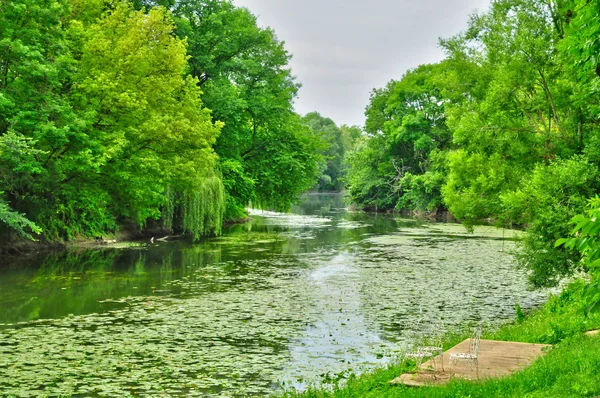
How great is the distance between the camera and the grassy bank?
23.5ft

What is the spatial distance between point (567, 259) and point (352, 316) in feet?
23.5

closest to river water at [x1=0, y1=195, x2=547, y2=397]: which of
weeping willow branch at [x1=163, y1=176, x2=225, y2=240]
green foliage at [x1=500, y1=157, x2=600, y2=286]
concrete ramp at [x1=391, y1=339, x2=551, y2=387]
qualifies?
green foliage at [x1=500, y1=157, x2=600, y2=286]

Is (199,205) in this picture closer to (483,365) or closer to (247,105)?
(247,105)

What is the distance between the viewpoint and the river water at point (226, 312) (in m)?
11.0

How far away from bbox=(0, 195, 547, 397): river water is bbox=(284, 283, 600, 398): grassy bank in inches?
53.3

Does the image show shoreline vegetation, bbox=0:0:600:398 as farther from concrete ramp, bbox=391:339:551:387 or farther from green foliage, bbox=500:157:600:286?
concrete ramp, bbox=391:339:551:387

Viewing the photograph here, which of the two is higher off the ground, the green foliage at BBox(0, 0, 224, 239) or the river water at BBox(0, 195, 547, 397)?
the green foliage at BBox(0, 0, 224, 239)

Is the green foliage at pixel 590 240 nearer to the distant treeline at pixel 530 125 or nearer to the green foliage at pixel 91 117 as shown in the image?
the distant treeline at pixel 530 125

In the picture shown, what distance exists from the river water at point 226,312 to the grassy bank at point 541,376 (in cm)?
135

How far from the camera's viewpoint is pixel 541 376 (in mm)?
7852

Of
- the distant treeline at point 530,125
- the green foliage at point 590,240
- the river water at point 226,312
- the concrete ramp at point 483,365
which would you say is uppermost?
the distant treeline at point 530,125

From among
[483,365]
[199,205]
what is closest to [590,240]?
[483,365]

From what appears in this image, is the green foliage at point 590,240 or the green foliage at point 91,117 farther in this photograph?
the green foliage at point 91,117

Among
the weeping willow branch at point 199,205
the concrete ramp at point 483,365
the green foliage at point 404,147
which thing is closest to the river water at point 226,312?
the concrete ramp at point 483,365
